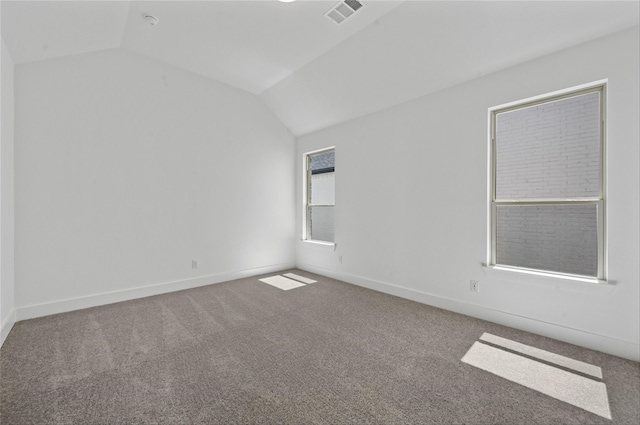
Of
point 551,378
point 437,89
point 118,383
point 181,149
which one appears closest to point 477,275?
point 551,378

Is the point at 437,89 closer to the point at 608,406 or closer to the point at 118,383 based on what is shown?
the point at 608,406

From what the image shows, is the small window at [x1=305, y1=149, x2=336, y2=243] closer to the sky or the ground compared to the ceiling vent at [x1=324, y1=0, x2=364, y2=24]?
closer to the ground

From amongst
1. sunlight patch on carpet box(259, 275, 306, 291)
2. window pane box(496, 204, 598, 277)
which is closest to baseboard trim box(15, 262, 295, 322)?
sunlight patch on carpet box(259, 275, 306, 291)

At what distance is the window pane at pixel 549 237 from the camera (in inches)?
101

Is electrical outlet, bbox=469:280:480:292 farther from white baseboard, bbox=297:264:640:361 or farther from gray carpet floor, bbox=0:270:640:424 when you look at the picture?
gray carpet floor, bbox=0:270:640:424

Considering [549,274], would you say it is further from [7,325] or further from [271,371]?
[7,325]

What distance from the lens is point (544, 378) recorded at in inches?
77.9

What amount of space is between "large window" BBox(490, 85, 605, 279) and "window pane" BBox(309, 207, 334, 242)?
9.02 feet

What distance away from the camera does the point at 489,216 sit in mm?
3053

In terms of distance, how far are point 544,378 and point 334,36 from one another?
12.6 ft

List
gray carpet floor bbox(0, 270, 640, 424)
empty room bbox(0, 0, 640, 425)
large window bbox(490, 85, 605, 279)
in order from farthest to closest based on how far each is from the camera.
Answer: large window bbox(490, 85, 605, 279) → empty room bbox(0, 0, 640, 425) → gray carpet floor bbox(0, 270, 640, 424)

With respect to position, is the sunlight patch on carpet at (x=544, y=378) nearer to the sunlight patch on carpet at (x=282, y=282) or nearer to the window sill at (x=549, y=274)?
the window sill at (x=549, y=274)

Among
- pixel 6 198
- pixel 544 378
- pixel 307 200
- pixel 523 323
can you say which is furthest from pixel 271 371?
pixel 307 200

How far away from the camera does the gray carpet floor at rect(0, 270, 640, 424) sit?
1.64m
